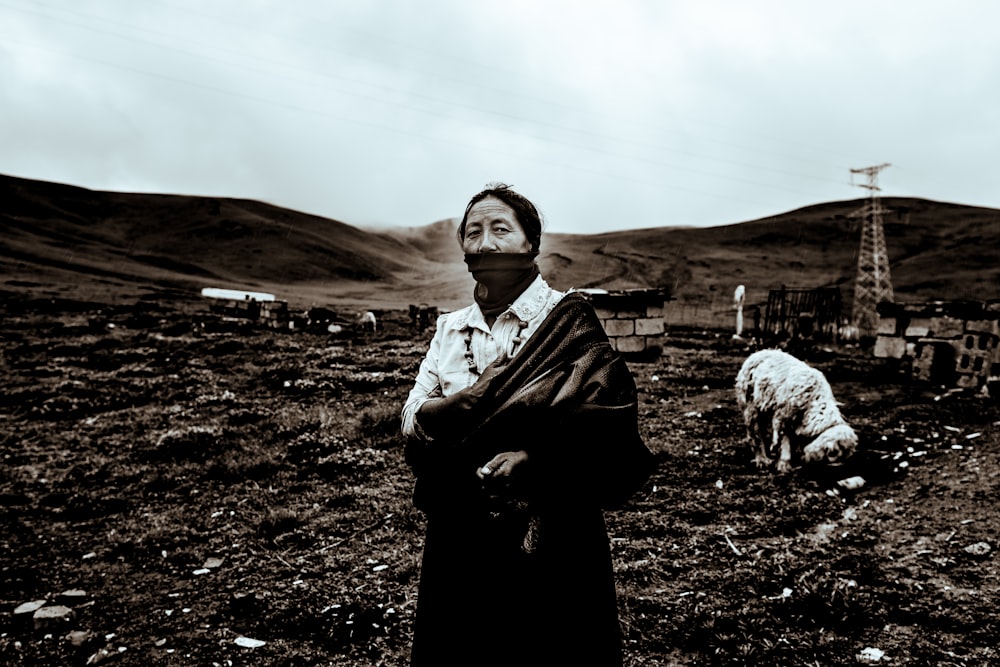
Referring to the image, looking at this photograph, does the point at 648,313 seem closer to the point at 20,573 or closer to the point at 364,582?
the point at 364,582

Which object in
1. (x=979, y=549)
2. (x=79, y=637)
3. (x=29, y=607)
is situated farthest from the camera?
(x=979, y=549)

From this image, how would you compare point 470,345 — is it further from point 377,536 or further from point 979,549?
point 979,549

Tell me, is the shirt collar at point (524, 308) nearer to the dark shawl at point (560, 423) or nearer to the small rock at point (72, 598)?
the dark shawl at point (560, 423)

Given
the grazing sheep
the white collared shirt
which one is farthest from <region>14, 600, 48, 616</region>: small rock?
the grazing sheep

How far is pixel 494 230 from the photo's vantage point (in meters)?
2.39

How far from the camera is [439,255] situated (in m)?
132

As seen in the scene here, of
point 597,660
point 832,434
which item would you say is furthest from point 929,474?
point 597,660

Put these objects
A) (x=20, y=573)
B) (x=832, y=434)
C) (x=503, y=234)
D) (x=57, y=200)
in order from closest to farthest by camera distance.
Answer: (x=503, y=234) → (x=20, y=573) → (x=832, y=434) → (x=57, y=200)

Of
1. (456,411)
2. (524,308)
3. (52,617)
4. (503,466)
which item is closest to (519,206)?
(524,308)

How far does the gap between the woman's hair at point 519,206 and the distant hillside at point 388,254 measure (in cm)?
4434

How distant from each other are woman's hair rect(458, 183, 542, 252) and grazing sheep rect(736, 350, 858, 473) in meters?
6.55

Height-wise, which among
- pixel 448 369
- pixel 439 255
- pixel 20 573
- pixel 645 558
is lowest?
pixel 20 573

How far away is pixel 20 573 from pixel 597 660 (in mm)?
6660

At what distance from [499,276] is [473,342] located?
0.87 feet
